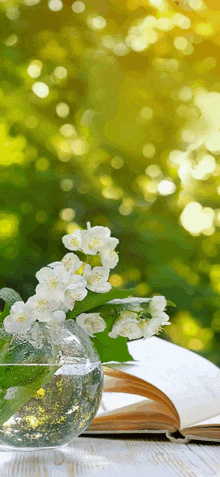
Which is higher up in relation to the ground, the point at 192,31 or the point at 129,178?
the point at 192,31

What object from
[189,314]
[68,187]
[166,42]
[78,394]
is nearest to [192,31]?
[166,42]

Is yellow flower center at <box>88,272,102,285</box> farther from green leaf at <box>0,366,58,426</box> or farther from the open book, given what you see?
the open book

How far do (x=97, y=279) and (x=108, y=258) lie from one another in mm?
27

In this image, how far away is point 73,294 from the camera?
22.8 inches

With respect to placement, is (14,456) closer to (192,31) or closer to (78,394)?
(78,394)

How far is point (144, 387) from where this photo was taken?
768mm

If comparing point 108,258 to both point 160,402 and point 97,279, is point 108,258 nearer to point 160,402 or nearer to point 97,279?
point 97,279

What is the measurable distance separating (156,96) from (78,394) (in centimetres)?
228

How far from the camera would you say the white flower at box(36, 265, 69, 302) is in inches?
22.7

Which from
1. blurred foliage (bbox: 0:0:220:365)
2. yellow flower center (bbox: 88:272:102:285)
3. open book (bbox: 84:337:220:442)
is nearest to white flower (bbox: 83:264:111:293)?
yellow flower center (bbox: 88:272:102:285)

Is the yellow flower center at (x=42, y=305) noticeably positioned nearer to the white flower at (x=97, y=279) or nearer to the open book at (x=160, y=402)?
the white flower at (x=97, y=279)

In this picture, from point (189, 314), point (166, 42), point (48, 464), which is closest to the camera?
point (48, 464)

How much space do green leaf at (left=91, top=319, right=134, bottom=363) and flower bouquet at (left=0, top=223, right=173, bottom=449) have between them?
0.15 feet

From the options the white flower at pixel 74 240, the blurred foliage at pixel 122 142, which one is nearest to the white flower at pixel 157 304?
the white flower at pixel 74 240
